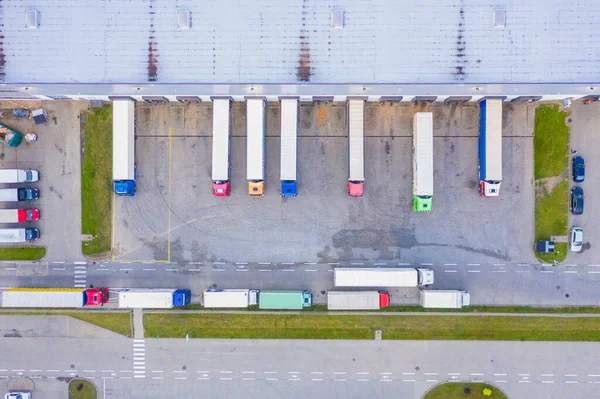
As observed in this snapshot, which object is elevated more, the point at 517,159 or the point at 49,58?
the point at 49,58

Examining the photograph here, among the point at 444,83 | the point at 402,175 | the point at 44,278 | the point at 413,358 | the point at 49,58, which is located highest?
the point at 49,58

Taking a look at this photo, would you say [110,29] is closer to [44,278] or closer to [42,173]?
[42,173]

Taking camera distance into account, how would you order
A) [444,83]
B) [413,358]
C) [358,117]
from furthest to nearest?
1. [413,358]
2. [358,117]
3. [444,83]

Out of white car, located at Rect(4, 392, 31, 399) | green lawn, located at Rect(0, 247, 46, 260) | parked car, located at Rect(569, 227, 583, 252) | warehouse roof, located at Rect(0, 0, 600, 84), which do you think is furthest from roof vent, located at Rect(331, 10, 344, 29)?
white car, located at Rect(4, 392, 31, 399)

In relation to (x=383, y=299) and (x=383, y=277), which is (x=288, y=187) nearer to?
(x=383, y=277)

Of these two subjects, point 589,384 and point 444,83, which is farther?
point 589,384

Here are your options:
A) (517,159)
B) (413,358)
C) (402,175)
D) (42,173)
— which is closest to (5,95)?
(42,173)

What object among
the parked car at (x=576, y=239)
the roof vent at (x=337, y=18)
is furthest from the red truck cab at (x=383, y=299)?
the roof vent at (x=337, y=18)
